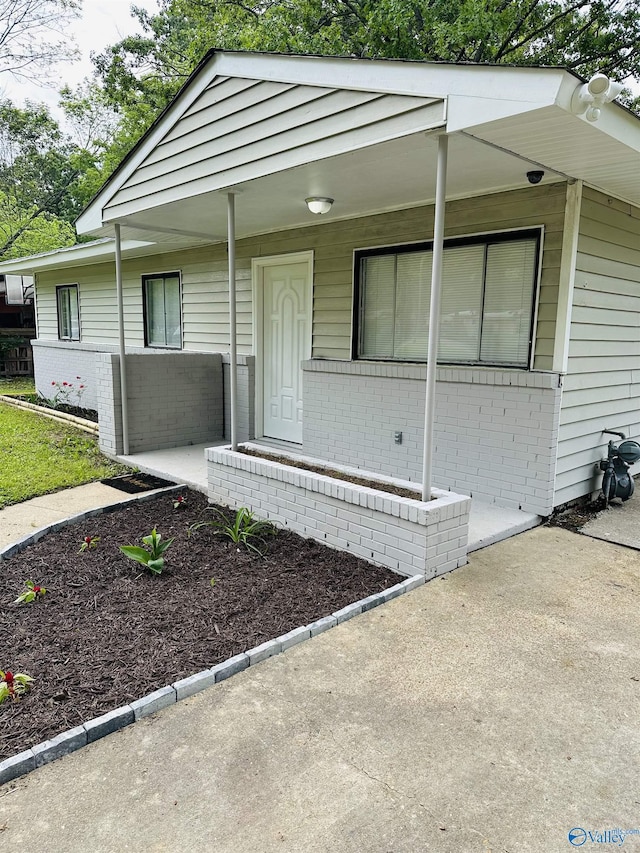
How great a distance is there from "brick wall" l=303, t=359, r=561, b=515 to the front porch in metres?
0.15

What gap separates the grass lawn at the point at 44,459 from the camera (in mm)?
5535

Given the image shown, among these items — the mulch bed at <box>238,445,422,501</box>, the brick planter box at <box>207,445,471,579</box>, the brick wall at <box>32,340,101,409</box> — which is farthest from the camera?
the brick wall at <box>32,340,101,409</box>

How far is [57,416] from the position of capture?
8.97 meters

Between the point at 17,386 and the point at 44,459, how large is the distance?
8156 millimetres

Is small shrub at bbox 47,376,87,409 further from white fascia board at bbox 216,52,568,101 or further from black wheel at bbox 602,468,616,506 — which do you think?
black wheel at bbox 602,468,616,506

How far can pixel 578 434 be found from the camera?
4.70 metres

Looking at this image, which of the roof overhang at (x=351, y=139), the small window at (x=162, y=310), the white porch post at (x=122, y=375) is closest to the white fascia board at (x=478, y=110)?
the roof overhang at (x=351, y=139)

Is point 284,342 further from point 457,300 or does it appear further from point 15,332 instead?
point 15,332

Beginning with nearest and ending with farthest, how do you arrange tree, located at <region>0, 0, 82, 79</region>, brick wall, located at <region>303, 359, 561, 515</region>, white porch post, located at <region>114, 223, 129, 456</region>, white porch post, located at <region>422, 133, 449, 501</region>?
white porch post, located at <region>422, 133, 449, 501</region> < brick wall, located at <region>303, 359, 561, 515</region> < white porch post, located at <region>114, 223, 129, 456</region> < tree, located at <region>0, 0, 82, 79</region>

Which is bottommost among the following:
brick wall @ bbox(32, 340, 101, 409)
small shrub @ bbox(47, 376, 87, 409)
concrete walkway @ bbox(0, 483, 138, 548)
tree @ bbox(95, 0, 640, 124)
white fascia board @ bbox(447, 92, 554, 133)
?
concrete walkway @ bbox(0, 483, 138, 548)

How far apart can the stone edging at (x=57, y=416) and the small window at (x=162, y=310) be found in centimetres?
170

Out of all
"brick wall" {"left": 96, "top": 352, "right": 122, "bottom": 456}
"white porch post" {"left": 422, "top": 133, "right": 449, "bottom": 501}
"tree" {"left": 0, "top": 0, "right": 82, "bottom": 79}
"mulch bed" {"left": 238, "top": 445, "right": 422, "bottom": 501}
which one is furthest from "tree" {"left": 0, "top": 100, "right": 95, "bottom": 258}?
"white porch post" {"left": 422, "top": 133, "right": 449, "bottom": 501}

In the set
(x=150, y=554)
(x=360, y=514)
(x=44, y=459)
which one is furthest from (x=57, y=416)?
(x=360, y=514)

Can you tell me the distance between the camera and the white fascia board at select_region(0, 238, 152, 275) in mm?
8564
